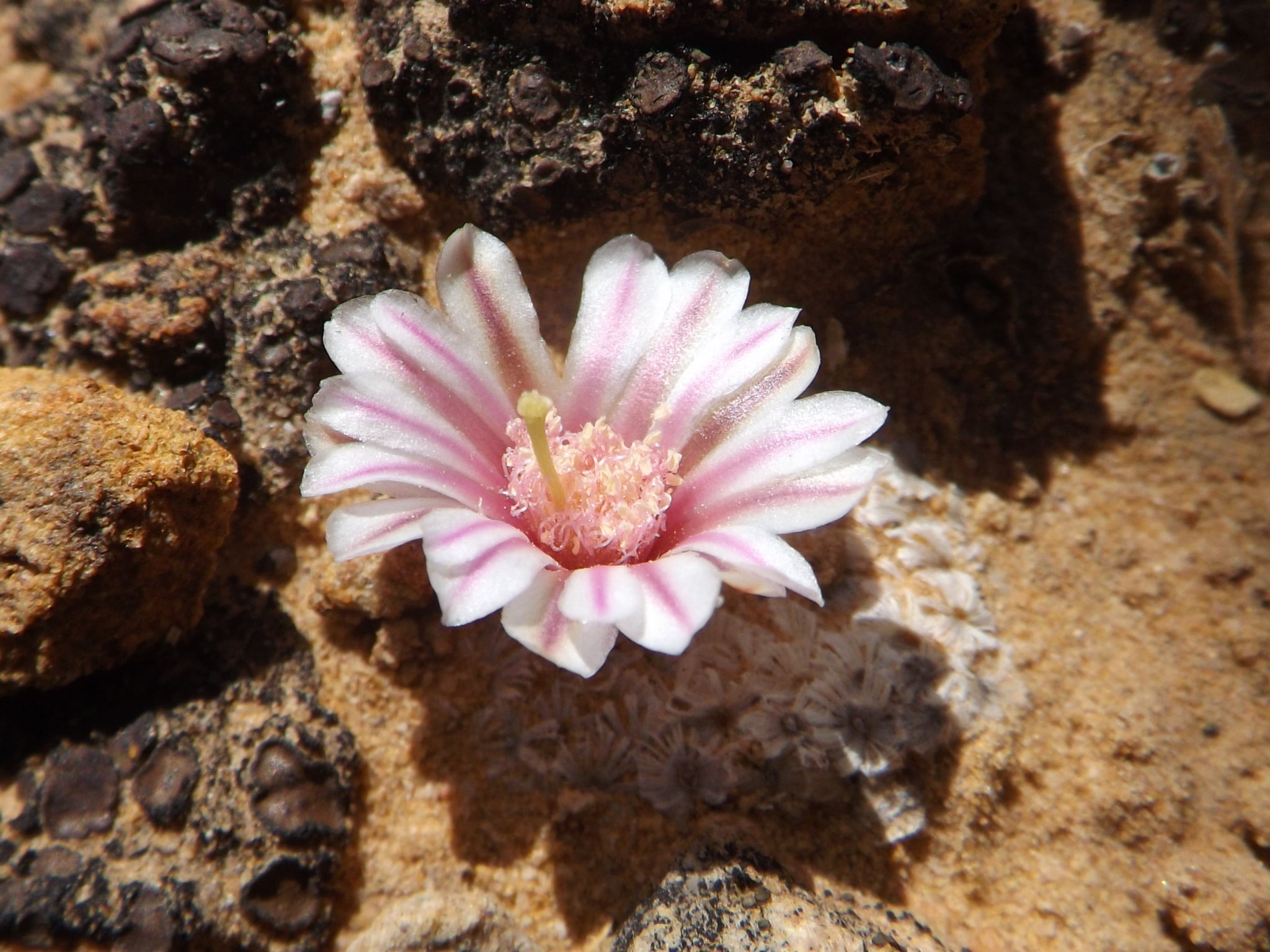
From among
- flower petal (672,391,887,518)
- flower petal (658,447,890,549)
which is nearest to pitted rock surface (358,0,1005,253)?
flower petal (672,391,887,518)

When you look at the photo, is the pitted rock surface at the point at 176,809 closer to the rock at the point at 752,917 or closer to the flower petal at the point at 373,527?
the flower petal at the point at 373,527

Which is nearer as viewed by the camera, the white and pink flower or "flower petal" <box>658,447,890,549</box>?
the white and pink flower

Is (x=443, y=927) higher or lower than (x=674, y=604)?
lower

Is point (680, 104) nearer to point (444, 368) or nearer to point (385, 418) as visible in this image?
point (444, 368)

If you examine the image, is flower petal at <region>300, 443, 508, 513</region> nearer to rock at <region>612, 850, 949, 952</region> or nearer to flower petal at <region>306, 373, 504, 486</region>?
flower petal at <region>306, 373, 504, 486</region>

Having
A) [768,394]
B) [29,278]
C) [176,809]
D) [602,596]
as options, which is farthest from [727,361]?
[29,278]

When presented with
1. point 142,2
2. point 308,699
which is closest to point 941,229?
point 308,699

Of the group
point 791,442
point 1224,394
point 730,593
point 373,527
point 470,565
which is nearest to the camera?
point 470,565

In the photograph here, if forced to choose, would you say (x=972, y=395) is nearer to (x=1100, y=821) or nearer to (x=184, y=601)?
(x=1100, y=821)
